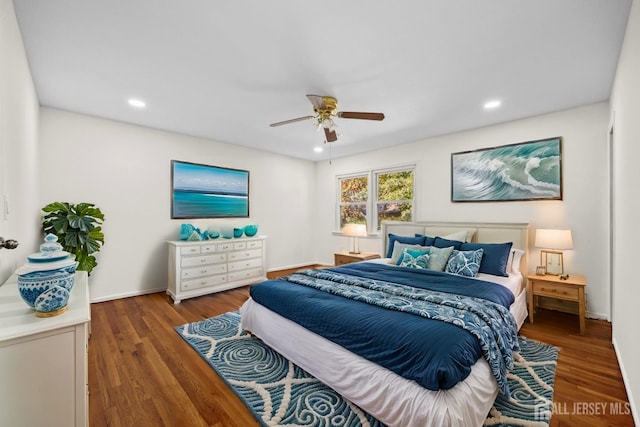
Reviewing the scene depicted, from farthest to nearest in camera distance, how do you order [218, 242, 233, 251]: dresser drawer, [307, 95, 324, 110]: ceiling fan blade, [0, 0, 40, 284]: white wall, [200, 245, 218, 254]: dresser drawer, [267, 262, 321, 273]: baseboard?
1. [267, 262, 321, 273]: baseboard
2. [218, 242, 233, 251]: dresser drawer
3. [200, 245, 218, 254]: dresser drawer
4. [307, 95, 324, 110]: ceiling fan blade
5. [0, 0, 40, 284]: white wall

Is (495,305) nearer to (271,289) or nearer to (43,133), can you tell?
(271,289)

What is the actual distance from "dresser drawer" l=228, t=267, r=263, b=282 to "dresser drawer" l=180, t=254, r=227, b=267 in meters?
0.31

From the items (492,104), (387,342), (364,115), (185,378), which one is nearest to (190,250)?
(185,378)

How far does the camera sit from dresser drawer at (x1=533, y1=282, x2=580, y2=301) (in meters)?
2.95

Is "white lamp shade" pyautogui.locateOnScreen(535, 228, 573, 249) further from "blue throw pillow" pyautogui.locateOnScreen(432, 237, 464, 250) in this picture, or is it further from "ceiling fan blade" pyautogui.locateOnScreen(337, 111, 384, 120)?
"ceiling fan blade" pyautogui.locateOnScreen(337, 111, 384, 120)

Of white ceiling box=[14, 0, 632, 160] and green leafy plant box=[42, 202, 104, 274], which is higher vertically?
white ceiling box=[14, 0, 632, 160]

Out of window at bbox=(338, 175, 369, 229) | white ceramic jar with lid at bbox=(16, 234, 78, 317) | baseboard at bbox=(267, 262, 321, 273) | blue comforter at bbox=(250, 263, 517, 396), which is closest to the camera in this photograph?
white ceramic jar with lid at bbox=(16, 234, 78, 317)

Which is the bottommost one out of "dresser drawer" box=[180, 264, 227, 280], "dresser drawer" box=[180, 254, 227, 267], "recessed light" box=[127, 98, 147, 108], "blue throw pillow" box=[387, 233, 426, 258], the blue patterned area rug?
the blue patterned area rug

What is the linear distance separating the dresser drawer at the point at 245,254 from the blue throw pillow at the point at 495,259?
345cm

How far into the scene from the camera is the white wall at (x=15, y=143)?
166 centimetres

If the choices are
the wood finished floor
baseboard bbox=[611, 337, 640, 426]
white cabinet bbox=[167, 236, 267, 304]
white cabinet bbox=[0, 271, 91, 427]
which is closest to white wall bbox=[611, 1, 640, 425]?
baseboard bbox=[611, 337, 640, 426]

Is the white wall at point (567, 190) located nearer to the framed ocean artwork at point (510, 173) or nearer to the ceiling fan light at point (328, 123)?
the framed ocean artwork at point (510, 173)

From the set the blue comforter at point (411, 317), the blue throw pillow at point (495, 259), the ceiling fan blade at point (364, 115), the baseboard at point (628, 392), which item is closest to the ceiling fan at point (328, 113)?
the ceiling fan blade at point (364, 115)

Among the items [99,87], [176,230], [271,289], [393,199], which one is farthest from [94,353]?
[393,199]
